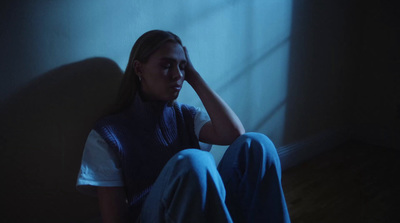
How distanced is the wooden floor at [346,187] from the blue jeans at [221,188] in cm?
69

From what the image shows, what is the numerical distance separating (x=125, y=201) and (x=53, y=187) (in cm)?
39

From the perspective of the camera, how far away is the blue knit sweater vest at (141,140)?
99 cm

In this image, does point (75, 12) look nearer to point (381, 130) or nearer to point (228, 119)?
point (228, 119)

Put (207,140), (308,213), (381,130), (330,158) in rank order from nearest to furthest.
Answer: (207,140), (308,213), (330,158), (381,130)

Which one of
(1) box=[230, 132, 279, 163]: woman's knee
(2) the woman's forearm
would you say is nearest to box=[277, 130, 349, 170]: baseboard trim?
(2) the woman's forearm

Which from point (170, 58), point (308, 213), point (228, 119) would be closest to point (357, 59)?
point (308, 213)

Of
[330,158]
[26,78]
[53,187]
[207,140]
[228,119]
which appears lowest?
[330,158]

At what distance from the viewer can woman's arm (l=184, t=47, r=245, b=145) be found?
1163mm

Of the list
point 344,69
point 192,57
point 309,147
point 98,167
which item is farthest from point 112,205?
point 344,69

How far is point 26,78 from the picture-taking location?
1005 mm

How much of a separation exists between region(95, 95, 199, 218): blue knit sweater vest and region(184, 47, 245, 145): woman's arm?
131 mm

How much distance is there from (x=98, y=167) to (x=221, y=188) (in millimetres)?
427

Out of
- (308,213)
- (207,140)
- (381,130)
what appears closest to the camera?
(207,140)

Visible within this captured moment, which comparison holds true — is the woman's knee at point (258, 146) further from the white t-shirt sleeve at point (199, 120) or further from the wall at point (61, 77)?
the wall at point (61, 77)
